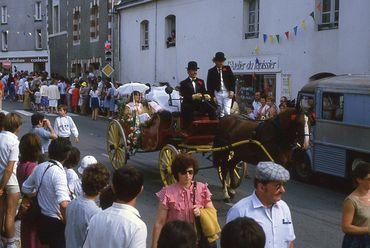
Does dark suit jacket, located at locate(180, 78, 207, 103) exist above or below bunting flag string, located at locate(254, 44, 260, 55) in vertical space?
below

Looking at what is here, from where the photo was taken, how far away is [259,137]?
10.1 m

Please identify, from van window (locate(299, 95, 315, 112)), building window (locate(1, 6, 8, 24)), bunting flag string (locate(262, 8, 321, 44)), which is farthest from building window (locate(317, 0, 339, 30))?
building window (locate(1, 6, 8, 24))

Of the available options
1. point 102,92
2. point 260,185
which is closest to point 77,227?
point 260,185

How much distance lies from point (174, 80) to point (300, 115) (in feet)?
62.6

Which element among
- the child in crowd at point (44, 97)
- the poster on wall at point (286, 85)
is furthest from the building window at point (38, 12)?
the poster on wall at point (286, 85)

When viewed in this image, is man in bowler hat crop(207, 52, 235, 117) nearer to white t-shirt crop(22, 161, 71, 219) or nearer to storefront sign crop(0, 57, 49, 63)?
white t-shirt crop(22, 161, 71, 219)

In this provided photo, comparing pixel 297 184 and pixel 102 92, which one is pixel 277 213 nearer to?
pixel 297 184

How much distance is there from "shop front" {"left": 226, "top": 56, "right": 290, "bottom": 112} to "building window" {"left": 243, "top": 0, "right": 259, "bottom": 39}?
1019 mm

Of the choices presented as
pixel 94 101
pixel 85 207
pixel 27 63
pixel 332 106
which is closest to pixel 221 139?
pixel 332 106

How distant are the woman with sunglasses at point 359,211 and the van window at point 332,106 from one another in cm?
735

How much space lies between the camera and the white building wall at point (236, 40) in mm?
17922

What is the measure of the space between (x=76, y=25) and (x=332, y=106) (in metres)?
31.3

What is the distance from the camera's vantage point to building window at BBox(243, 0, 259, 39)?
2283 cm

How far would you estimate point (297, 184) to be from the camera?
1315 cm
